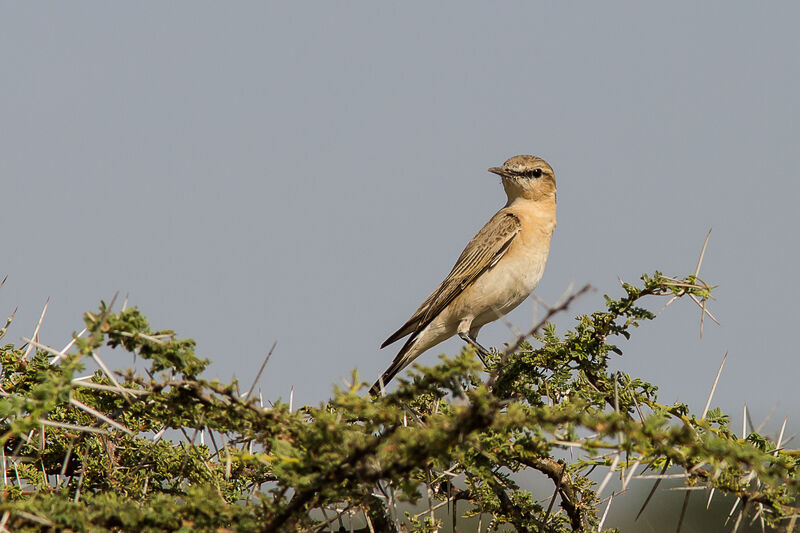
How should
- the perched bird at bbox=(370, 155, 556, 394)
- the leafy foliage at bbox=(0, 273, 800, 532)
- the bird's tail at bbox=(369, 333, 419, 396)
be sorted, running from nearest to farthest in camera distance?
the leafy foliage at bbox=(0, 273, 800, 532) → the bird's tail at bbox=(369, 333, 419, 396) → the perched bird at bbox=(370, 155, 556, 394)

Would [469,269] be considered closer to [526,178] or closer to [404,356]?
[404,356]

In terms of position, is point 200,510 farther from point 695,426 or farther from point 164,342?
point 695,426

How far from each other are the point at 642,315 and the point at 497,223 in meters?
5.36

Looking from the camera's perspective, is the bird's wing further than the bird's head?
No

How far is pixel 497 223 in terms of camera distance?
29.9ft

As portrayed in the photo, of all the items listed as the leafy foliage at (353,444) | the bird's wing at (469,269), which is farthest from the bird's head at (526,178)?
the leafy foliage at (353,444)

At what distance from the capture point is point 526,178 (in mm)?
9688

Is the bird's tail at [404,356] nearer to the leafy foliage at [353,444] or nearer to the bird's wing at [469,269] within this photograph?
the bird's wing at [469,269]

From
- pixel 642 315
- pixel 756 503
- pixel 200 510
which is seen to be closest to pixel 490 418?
pixel 200 510

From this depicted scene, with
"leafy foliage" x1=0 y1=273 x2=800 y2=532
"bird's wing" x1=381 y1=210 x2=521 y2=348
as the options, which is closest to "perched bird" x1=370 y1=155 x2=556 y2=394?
"bird's wing" x1=381 y1=210 x2=521 y2=348

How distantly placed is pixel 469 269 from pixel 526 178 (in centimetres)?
153

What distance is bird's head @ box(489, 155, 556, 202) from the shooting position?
31.7 ft

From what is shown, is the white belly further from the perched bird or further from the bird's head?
the bird's head

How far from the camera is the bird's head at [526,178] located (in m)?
9.66
